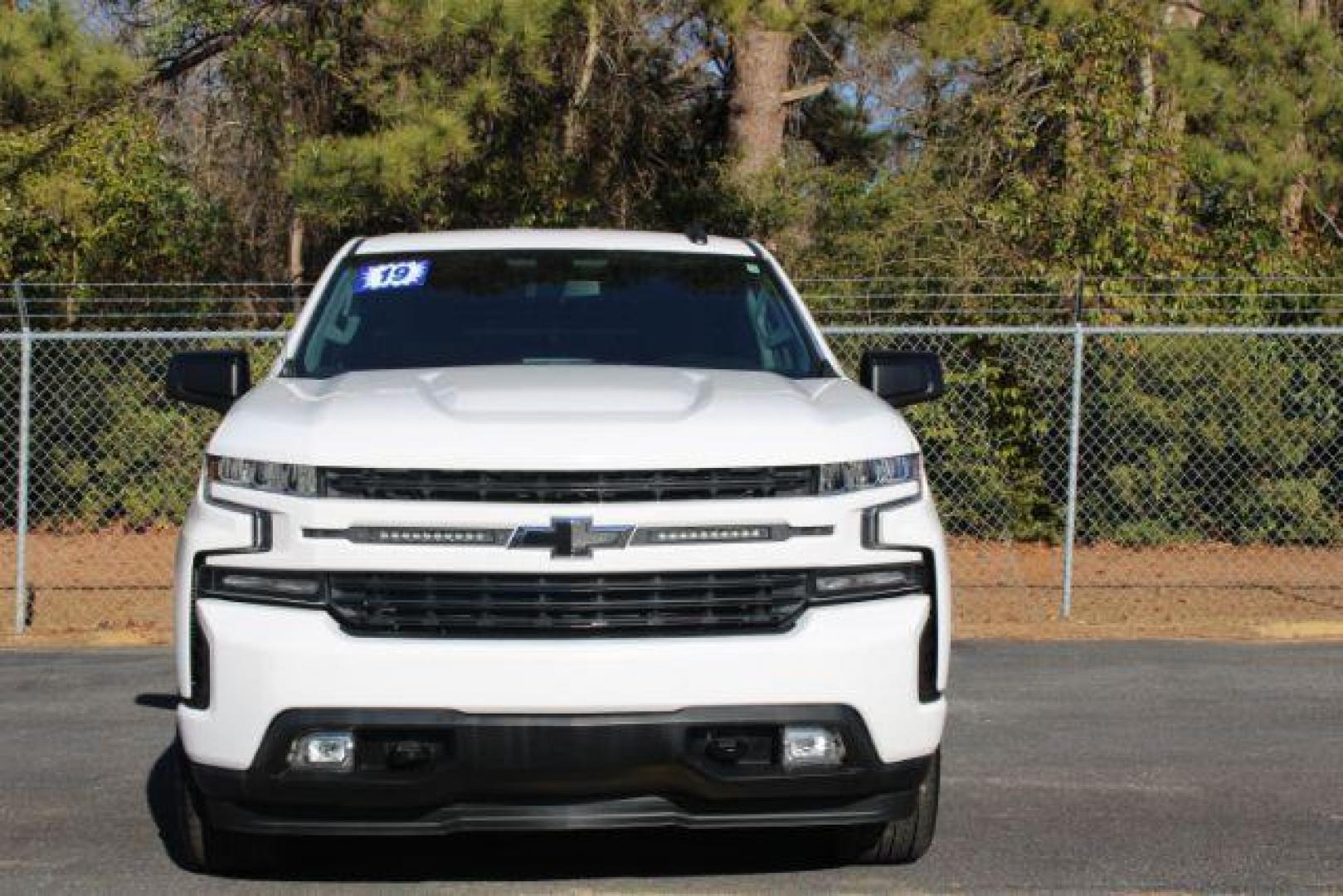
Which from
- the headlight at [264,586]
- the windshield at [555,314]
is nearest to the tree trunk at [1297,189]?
the windshield at [555,314]

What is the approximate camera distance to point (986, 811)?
6762 millimetres

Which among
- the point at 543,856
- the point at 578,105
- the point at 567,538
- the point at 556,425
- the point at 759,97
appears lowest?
the point at 543,856

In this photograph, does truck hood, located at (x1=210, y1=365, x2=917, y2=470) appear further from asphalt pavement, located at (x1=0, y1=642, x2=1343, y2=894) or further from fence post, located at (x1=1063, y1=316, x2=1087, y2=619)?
fence post, located at (x1=1063, y1=316, x2=1087, y2=619)

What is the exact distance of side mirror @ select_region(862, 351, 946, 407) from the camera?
631 centimetres

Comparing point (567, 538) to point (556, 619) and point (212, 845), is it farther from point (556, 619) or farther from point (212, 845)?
point (212, 845)

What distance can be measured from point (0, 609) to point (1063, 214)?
837 centimetres

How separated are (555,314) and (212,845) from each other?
1.99m

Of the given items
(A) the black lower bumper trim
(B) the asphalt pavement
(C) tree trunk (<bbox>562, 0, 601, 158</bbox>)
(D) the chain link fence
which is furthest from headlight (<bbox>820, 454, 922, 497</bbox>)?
(C) tree trunk (<bbox>562, 0, 601, 158</bbox>)

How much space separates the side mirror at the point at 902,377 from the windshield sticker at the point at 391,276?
1.50 m

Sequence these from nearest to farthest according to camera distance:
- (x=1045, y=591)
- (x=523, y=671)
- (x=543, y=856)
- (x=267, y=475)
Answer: (x=523, y=671), (x=267, y=475), (x=543, y=856), (x=1045, y=591)

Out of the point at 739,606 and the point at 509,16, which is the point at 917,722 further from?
the point at 509,16

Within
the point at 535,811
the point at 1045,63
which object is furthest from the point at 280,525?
the point at 1045,63

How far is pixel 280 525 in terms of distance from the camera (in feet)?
16.6

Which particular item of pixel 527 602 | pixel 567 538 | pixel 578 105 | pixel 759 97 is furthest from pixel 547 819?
pixel 759 97
